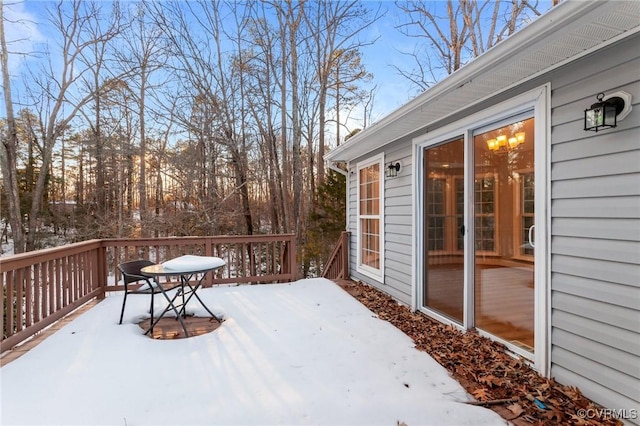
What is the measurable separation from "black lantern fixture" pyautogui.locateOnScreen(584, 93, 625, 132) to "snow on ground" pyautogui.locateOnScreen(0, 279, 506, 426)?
1.88 m

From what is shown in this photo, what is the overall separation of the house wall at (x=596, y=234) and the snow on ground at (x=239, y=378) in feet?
2.47

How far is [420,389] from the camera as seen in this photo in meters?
2.13

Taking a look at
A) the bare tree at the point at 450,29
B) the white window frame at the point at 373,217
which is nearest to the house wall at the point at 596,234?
the white window frame at the point at 373,217

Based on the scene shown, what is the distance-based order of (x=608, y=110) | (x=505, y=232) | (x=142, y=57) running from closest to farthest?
(x=608, y=110) < (x=505, y=232) < (x=142, y=57)

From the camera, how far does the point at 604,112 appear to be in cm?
186

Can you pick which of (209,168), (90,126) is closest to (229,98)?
(209,168)

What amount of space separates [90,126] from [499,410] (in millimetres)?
12836

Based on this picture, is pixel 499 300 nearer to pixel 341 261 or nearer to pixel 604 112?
pixel 604 112

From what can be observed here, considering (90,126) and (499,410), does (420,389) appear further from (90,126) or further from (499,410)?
(90,126)

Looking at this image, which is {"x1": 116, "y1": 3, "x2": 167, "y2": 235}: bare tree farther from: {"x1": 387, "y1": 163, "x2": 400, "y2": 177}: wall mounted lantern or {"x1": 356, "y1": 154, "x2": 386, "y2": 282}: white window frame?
{"x1": 387, "y1": 163, "x2": 400, "y2": 177}: wall mounted lantern

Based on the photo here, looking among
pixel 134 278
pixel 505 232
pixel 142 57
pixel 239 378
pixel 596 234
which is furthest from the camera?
pixel 142 57

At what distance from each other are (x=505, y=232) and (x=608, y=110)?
1.21 m

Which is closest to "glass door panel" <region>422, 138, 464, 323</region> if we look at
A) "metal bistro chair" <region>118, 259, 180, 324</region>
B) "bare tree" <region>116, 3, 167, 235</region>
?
"metal bistro chair" <region>118, 259, 180, 324</region>

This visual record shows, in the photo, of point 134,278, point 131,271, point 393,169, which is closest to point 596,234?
point 393,169
